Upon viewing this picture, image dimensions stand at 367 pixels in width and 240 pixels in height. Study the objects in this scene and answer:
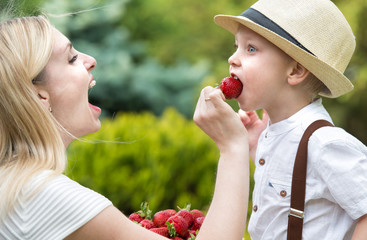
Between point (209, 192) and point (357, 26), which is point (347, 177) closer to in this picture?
point (209, 192)

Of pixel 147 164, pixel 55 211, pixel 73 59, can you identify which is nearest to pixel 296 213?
pixel 55 211

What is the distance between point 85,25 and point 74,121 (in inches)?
256

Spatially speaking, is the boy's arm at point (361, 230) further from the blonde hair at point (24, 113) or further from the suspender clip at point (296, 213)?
the blonde hair at point (24, 113)

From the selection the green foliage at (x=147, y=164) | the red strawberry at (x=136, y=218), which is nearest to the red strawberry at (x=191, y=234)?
the red strawberry at (x=136, y=218)

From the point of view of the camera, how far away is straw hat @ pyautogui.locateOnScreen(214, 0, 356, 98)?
2.42 metres

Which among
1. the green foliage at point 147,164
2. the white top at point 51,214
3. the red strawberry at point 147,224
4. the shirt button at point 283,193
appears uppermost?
the white top at point 51,214

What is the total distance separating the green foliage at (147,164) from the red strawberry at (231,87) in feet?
8.48

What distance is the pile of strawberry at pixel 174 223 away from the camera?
239cm

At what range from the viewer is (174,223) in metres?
2.40

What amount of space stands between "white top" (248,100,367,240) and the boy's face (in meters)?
0.16

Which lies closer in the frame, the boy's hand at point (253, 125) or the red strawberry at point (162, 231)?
the red strawberry at point (162, 231)

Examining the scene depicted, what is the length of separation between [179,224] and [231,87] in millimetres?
672

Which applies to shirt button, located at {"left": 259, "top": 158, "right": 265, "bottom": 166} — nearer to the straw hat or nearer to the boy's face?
the boy's face

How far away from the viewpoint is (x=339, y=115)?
334 inches
